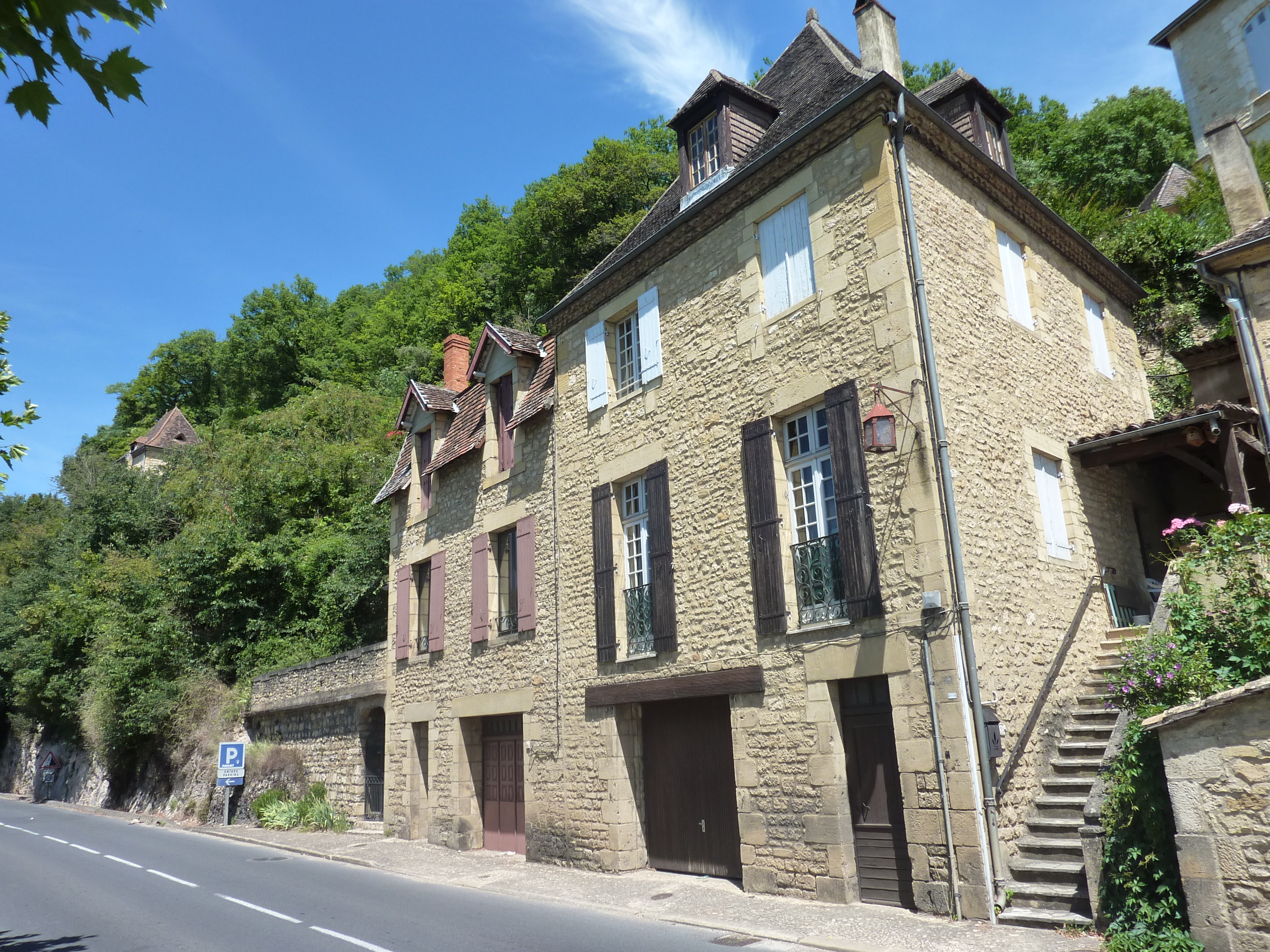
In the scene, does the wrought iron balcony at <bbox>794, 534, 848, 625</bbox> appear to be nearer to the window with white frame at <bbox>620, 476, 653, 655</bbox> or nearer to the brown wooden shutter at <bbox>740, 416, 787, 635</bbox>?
the brown wooden shutter at <bbox>740, 416, 787, 635</bbox>

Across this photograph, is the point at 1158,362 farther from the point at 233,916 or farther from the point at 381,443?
the point at 381,443

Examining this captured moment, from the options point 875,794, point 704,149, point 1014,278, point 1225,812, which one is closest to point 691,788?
point 875,794

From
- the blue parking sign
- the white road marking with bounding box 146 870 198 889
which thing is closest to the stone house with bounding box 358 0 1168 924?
the white road marking with bounding box 146 870 198 889

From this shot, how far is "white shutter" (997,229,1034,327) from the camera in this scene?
10.2 metres

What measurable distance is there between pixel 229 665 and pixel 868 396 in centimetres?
1826

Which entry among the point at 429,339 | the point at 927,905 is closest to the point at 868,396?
the point at 927,905

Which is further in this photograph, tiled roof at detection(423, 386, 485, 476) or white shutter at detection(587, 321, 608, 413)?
tiled roof at detection(423, 386, 485, 476)

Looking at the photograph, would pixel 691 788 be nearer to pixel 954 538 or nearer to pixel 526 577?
pixel 526 577

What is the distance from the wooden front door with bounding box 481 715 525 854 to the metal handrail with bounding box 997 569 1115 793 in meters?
7.14

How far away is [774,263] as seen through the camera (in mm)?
9859

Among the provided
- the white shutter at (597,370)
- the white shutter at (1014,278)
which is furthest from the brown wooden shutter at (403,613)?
the white shutter at (1014,278)

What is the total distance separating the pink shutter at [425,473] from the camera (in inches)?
632

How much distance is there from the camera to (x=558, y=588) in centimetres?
1213

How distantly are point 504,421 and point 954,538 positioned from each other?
8269 millimetres
